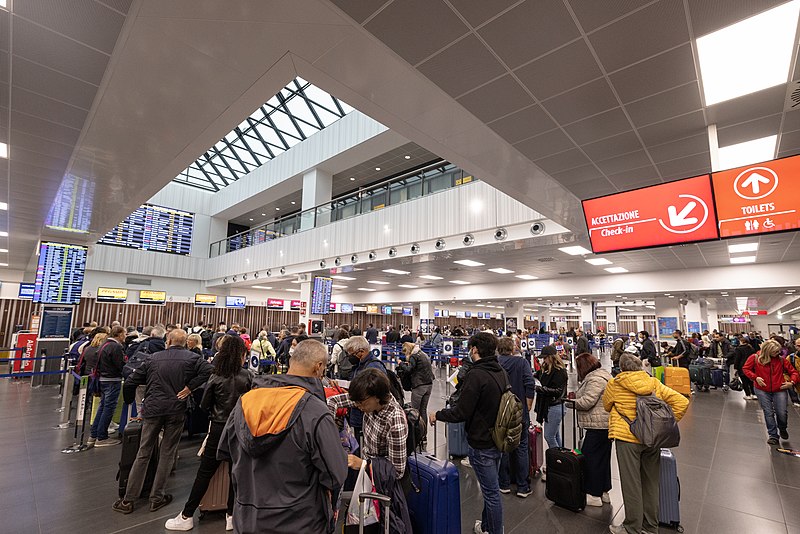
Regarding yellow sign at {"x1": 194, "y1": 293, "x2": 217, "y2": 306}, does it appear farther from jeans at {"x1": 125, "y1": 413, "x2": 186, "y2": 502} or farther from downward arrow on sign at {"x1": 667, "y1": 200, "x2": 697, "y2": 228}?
downward arrow on sign at {"x1": 667, "y1": 200, "x2": 697, "y2": 228}

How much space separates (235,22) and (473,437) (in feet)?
12.3

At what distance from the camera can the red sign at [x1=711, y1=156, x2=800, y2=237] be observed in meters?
3.86

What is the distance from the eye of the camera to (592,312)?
→ 24.8 m

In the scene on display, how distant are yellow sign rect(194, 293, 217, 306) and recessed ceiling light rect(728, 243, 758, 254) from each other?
22.2m

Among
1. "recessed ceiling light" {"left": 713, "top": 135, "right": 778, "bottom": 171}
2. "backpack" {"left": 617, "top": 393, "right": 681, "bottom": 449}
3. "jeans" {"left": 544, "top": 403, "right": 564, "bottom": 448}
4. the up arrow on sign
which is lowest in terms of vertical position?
"jeans" {"left": 544, "top": 403, "right": 564, "bottom": 448}

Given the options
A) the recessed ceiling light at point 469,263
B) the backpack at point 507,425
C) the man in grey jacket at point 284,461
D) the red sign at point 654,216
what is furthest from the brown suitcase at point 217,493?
the recessed ceiling light at point 469,263

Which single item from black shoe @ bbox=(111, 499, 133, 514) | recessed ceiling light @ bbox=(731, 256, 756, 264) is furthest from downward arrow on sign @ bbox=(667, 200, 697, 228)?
recessed ceiling light @ bbox=(731, 256, 756, 264)

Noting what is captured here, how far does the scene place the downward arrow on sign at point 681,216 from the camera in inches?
173

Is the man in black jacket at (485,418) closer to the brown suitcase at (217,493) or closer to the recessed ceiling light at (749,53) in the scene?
the brown suitcase at (217,493)

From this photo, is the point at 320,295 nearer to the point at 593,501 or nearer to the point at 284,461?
the point at 593,501

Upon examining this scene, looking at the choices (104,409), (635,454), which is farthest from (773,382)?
(104,409)

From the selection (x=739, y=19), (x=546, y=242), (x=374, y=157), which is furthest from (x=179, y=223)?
(x=739, y=19)

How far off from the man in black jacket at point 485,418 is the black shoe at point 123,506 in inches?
125

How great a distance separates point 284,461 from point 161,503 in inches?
122
